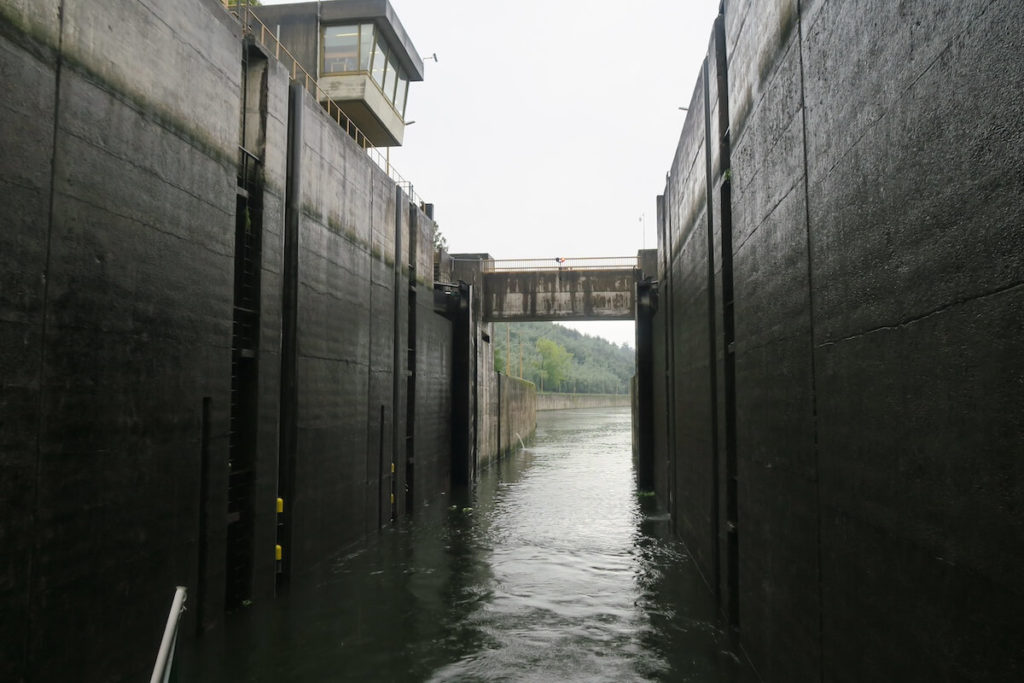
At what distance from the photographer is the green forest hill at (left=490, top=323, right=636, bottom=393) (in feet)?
323

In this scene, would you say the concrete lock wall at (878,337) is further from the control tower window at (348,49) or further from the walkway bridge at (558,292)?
the walkway bridge at (558,292)

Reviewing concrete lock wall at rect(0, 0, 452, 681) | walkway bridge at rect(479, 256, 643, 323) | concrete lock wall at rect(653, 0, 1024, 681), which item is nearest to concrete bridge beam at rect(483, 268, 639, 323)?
walkway bridge at rect(479, 256, 643, 323)

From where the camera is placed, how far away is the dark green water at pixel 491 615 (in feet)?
24.0

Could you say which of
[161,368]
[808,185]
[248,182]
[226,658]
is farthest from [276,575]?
[808,185]

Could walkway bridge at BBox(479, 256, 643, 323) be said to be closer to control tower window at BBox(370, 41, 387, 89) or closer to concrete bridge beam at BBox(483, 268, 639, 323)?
concrete bridge beam at BBox(483, 268, 639, 323)

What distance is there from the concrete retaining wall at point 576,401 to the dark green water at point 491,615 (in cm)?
5747

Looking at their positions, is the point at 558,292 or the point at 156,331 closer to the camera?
the point at 156,331

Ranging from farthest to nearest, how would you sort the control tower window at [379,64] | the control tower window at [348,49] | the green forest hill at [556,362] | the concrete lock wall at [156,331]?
the green forest hill at [556,362]
the control tower window at [379,64]
the control tower window at [348,49]
the concrete lock wall at [156,331]

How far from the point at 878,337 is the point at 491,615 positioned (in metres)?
6.84

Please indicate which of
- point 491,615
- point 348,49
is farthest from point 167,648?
point 348,49

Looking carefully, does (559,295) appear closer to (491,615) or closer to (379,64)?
(379,64)

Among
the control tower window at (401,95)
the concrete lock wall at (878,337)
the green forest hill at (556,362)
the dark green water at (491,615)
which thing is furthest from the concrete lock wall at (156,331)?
the green forest hill at (556,362)

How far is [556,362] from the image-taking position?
10406 centimetres

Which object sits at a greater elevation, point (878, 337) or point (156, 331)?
point (156, 331)
